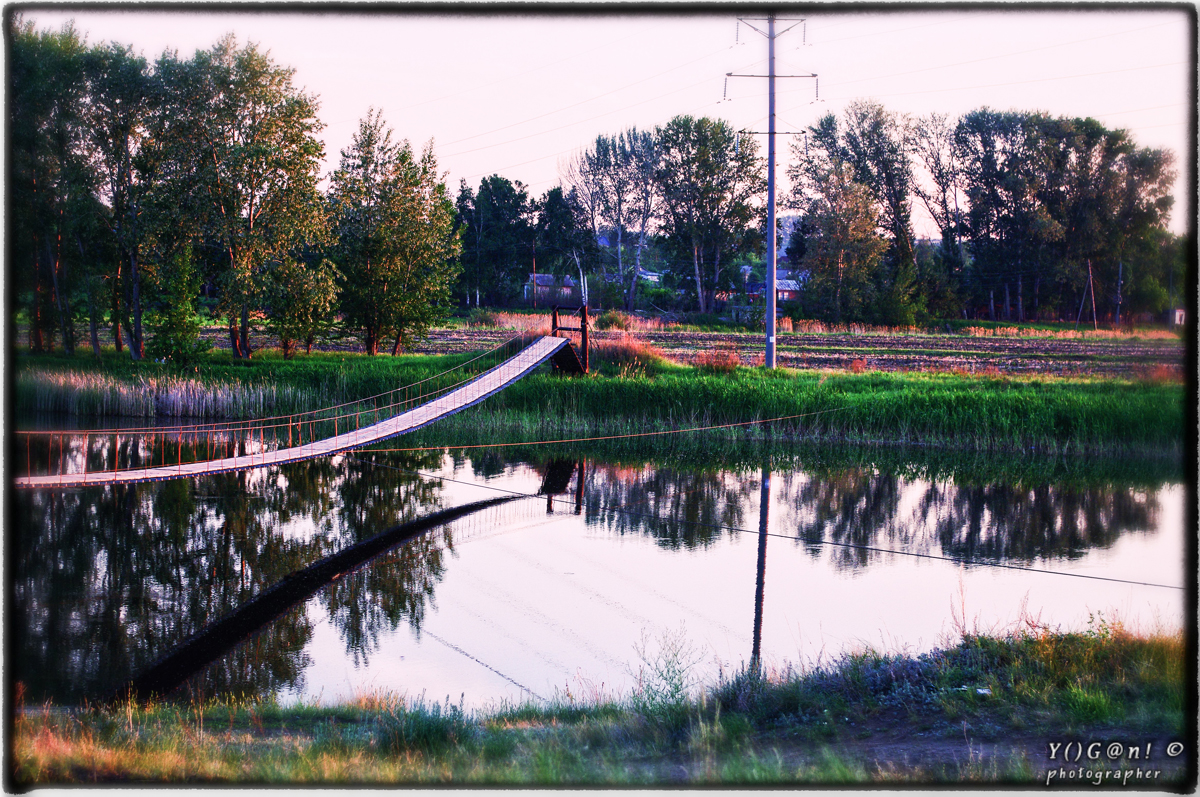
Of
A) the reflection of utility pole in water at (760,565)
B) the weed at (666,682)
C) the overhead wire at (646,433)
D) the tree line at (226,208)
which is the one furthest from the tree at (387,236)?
the weed at (666,682)

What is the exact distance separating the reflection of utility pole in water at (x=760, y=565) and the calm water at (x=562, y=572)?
6 cm

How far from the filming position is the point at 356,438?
13555 mm

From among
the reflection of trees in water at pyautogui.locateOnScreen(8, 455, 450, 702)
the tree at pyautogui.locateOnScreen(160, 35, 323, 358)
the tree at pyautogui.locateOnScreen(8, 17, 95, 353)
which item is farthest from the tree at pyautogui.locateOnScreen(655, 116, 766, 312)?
the reflection of trees in water at pyautogui.locateOnScreen(8, 455, 450, 702)

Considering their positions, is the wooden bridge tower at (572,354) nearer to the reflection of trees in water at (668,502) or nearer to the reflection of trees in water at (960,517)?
the reflection of trees in water at (668,502)

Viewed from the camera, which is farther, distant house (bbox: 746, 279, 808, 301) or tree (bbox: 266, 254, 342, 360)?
distant house (bbox: 746, 279, 808, 301)

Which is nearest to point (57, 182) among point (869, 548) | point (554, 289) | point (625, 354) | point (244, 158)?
point (244, 158)

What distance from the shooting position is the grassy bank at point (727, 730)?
4223 millimetres

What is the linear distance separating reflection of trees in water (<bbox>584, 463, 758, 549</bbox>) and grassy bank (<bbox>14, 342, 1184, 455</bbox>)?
12.1 feet

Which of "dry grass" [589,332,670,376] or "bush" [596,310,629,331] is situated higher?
"bush" [596,310,629,331]

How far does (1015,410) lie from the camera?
18.1 m

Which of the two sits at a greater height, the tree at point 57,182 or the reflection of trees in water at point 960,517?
the tree at point 57,182

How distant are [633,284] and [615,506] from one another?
36320 millimetres

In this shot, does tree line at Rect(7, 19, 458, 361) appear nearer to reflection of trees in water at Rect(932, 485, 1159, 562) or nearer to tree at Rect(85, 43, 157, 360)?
tree at Rect(85, 43, 157, 360)

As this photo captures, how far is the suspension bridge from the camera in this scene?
13.1 meters
